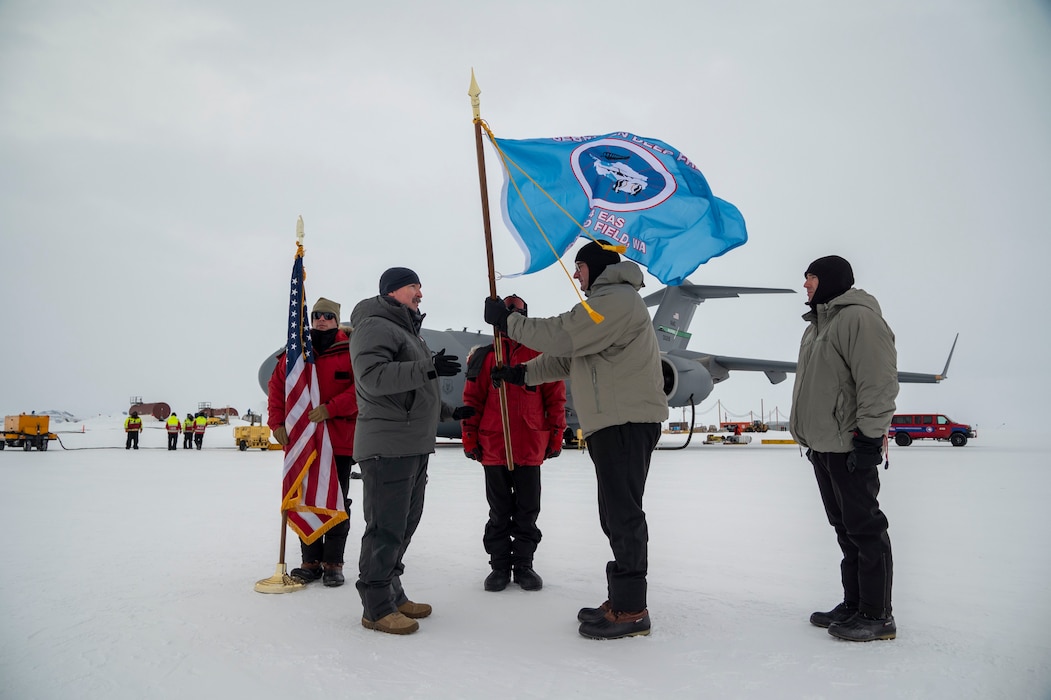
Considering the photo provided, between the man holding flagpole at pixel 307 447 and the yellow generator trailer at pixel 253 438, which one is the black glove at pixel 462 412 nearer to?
the man holding flagpole at pixel 307 447

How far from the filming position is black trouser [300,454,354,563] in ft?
13.1

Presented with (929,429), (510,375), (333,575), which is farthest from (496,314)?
(929,429)

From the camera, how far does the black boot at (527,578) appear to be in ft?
12.3

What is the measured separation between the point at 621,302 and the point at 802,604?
1.88m

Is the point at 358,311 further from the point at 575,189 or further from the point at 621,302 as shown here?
the point at 575,189

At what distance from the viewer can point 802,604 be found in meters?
3.34

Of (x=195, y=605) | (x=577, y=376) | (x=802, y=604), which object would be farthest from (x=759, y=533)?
(x=195, y=605)

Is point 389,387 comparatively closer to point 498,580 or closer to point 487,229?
point 487,229

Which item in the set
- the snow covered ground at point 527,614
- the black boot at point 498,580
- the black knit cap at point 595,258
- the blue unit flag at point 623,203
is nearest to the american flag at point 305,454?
the snow covered ground at point 527,614

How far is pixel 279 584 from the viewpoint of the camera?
3.67 meters

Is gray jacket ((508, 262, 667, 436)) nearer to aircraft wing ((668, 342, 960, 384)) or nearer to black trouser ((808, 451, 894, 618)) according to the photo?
black trouser ((808, 451, 894, 618))

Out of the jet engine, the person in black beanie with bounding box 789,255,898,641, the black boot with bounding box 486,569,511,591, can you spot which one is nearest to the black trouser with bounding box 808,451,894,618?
the person in black beanie with bounding box 789,255,898,641

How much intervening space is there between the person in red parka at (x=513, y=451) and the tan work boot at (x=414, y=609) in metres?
0.59

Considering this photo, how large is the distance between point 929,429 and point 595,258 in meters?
24.5
